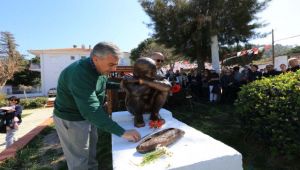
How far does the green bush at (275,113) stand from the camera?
368 cm

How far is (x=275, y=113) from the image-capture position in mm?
3867

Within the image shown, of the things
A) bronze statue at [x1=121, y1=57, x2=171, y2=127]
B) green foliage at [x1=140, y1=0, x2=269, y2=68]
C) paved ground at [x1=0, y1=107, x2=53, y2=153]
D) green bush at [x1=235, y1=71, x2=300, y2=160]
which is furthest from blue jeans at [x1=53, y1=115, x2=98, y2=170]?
green foliage at [x1=140, y1=0, x2=269, y2=68]

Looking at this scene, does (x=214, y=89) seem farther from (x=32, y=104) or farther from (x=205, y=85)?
(x=32, y=104)

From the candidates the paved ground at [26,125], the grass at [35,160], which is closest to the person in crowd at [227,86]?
the grass at [35,160]

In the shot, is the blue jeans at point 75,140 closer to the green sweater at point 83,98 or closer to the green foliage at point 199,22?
the green sweater at point 83,98

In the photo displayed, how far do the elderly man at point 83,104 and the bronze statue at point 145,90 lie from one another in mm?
568

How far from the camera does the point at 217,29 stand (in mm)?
12133

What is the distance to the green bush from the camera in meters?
3.68

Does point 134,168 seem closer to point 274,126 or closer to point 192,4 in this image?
point 274,126

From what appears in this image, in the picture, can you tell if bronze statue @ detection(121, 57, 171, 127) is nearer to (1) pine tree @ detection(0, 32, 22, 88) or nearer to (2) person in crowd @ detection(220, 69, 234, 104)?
(2) person in crowd @ detection(220, 69, 234, 104)

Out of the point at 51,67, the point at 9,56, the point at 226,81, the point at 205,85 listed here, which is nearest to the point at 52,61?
the point at 51,67

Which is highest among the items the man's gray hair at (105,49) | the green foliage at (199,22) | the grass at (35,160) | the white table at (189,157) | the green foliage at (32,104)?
the green foliage at (199,22)

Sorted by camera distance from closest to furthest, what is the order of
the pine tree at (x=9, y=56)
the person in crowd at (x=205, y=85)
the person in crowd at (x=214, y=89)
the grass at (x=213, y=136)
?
the grass at (x=213, y=136) → the person in crowd at (x=214, y=89) → the person in crowd at (x=205, y=85) → the pine tree at (x=9, y=56)

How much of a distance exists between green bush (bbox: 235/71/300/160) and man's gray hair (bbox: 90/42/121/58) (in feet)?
7.89
